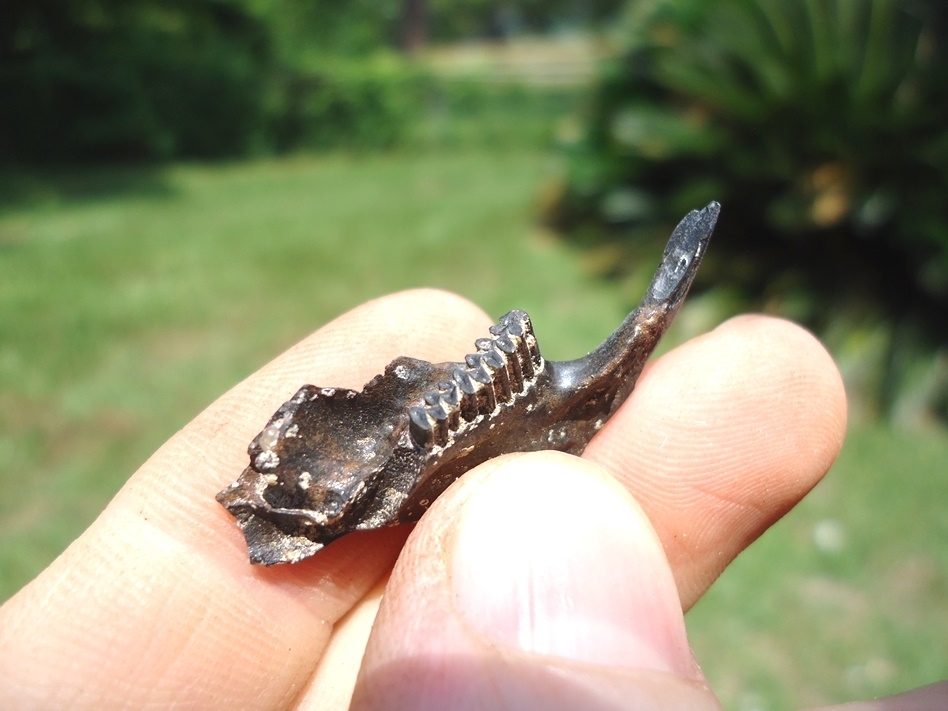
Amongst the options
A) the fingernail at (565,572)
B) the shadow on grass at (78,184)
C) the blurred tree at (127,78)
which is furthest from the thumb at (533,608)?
the blurred tree at (127,78)

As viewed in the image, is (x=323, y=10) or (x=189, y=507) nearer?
(x=189, y=507)

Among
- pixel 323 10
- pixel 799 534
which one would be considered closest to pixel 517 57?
pixel 323 10

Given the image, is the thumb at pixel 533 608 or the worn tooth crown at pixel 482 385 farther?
the worn tooth crown at pixel 482 385

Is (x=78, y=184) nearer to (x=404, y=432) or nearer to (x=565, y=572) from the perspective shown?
(x=404, y=432)

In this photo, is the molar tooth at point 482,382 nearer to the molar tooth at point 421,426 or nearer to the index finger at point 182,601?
the molar tooth at point 421,426

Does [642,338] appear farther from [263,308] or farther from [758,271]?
[263,308]

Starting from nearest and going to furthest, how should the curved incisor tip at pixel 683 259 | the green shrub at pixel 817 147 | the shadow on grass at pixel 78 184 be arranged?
1. the curved incisor tip at pixel 683 259
2. the green shrub at pixel 817 147
3. the shadow on grass at pixel 78 184
